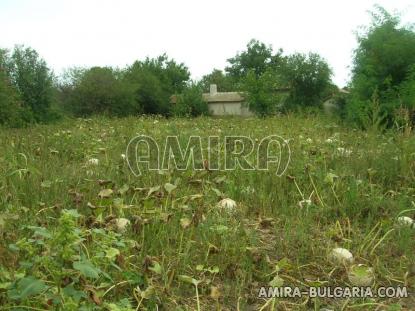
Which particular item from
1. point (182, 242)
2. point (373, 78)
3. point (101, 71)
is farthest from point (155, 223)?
point (101, 71)

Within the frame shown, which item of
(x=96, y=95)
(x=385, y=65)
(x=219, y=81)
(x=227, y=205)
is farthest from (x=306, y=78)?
(x=219, y=81)

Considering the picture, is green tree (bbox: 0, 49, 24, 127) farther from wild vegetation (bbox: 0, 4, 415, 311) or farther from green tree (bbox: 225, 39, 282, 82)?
green tree (bbox: 225, 39, 282, 82)

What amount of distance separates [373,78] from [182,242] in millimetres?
8429

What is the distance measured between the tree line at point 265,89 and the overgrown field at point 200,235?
5.19 ft

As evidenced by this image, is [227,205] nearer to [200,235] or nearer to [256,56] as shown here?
[200,235]

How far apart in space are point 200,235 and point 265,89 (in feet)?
59.4

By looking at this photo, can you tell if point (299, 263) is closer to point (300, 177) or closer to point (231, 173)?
point (300, 177)

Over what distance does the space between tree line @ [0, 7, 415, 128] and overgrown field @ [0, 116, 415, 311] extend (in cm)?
158

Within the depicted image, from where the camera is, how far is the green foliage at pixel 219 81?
5405 cm

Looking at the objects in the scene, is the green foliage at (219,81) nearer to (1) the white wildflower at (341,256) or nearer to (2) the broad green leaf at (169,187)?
(2) the broad green leaf at (169,187)

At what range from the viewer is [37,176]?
341cm

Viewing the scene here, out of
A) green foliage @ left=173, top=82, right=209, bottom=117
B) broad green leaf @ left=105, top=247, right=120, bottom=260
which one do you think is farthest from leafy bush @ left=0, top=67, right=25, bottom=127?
green foliage @ left=173, top=82, right=209, bottom=117

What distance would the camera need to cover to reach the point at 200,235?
253 centimetres

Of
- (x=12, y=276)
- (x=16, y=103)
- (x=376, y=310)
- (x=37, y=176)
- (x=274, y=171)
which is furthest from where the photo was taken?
(x=16, y=103)
